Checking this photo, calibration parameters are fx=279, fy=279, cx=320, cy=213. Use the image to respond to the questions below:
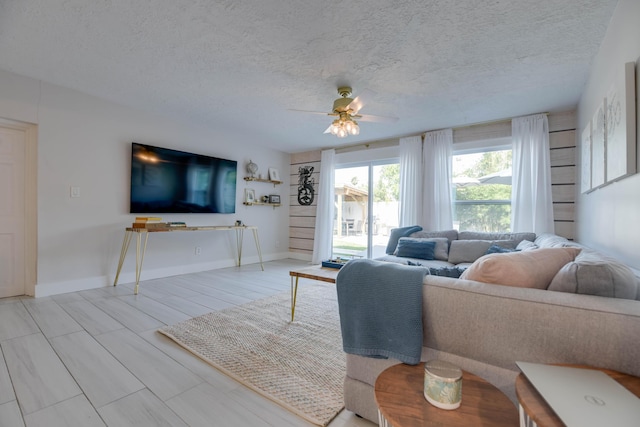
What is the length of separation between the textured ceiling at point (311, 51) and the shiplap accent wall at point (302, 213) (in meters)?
2.39

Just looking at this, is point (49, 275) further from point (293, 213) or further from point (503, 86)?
point (503, 86)

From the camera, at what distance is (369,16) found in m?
1.92

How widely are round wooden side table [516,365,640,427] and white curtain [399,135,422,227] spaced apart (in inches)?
147

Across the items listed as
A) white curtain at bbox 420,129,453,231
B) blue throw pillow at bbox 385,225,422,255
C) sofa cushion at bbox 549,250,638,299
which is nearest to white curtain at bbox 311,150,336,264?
blue throw pillow at bbox 385,225,422,255

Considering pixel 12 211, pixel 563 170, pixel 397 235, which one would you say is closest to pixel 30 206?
pixel 12 211

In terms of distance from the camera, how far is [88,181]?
340cm

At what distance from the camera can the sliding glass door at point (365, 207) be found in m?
5.11

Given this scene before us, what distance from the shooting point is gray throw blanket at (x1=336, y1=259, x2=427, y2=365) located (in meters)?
1.15

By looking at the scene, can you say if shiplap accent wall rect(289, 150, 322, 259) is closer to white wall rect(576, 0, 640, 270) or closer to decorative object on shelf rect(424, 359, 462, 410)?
white wall rect(576, 0, 640, 270)

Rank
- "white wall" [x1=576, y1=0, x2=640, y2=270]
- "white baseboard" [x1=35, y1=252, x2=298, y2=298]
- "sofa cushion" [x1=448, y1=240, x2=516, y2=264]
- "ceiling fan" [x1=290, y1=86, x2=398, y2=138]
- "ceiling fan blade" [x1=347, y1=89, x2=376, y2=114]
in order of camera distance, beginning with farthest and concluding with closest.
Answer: "sofa cushion" [x1=448, y1=240, x2=516, y2=264] → "white baseboard" [x1=35, y1=252, x2=298, y2=298] → "ceiling fan" [x1=290, y1=86, x2=398, y2=138] → "ceiling fan blade" [x1=347, y1=89, x2=376, y2=114] → "white wall" [x1=576, y1=0, x2=640, y2=270]

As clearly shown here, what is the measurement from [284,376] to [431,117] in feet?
11.9

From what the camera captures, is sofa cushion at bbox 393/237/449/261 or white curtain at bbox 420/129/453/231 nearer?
sofa cushion at bbox 393/237/449/261

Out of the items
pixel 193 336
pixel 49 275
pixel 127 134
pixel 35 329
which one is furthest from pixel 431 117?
pixel 49 275

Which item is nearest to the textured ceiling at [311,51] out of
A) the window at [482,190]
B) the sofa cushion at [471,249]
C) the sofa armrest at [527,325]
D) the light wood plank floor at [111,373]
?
the window at [482,190]
